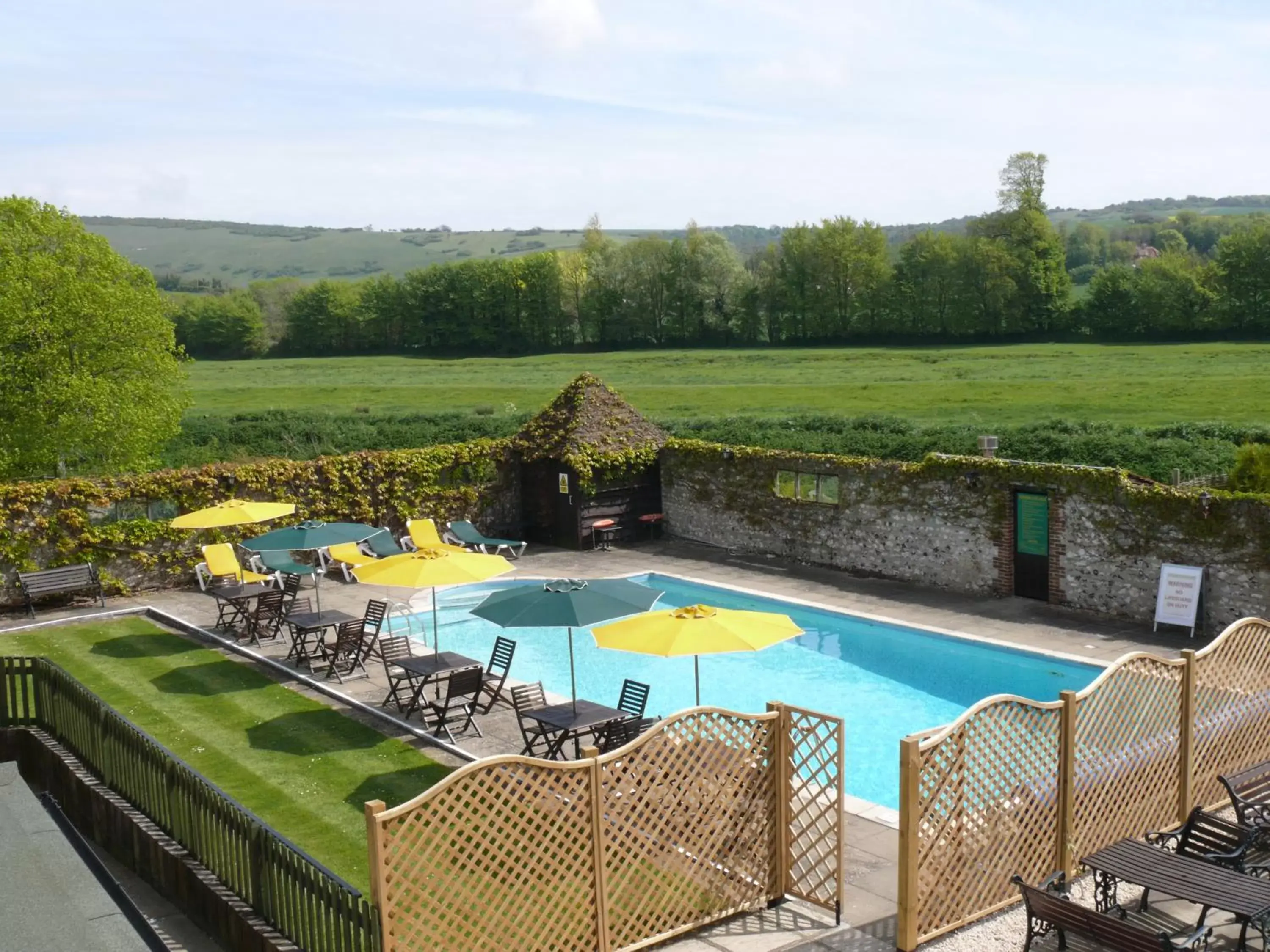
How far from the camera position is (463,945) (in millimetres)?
6938

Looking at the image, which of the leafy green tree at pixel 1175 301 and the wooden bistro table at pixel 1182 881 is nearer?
the wooden bistro table at pixel 1182 881

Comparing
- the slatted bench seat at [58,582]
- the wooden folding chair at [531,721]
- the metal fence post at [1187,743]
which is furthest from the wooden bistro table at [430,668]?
the slatted bench seat at [58,582]

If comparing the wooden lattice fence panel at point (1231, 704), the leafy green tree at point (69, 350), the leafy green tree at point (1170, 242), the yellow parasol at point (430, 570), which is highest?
the leafy green tree at point (1170, 242)

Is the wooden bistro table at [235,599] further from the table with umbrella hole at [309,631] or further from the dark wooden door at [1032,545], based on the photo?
the dark wooden door at [1032,545]

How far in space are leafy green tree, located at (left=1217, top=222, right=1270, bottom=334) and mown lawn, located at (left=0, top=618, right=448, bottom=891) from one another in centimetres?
7233

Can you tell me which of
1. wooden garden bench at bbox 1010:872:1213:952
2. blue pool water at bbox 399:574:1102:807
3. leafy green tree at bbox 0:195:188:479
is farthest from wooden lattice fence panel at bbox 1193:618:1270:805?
leafy green tree at bbox 0:195:188:479

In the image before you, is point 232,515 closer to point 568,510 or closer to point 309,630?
point 309,630

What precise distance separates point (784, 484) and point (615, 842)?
15.1 metres

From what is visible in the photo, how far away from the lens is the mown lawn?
428 inches

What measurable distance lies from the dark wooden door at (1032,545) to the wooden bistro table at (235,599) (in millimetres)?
11676

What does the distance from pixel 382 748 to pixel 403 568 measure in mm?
2085

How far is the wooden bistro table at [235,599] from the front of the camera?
17.6 m

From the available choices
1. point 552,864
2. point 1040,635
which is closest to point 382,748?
point 552,864

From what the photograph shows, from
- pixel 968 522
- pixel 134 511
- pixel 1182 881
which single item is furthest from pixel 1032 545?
pixel 134 511
